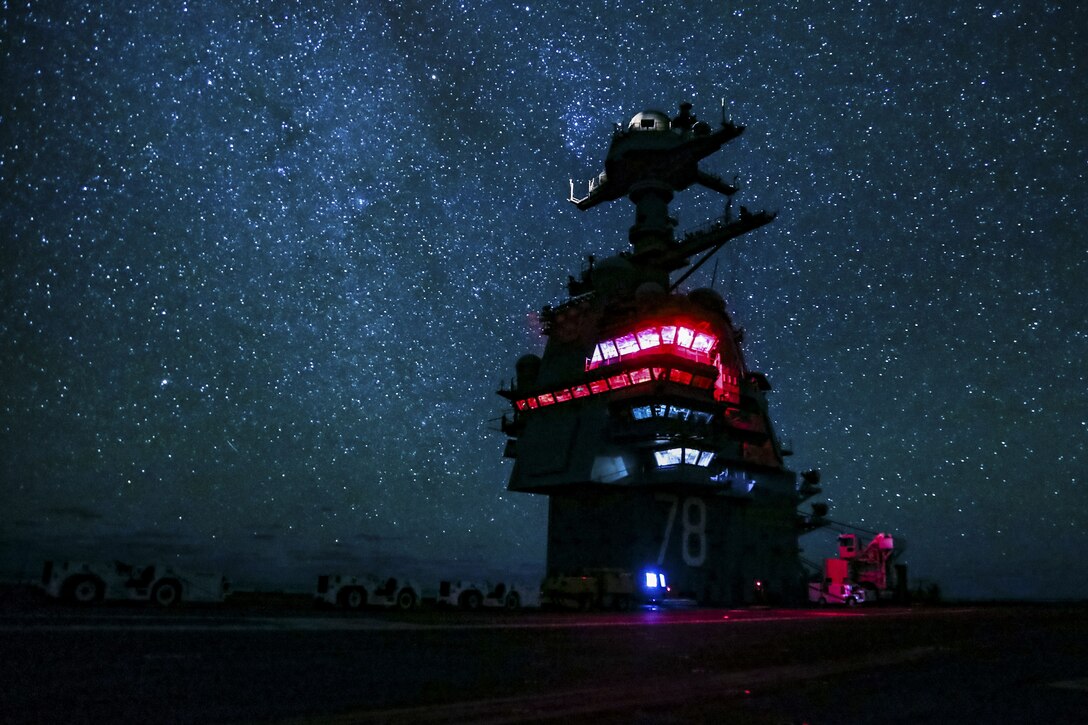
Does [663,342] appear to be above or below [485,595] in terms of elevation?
above

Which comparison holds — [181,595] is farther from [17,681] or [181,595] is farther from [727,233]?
[727,233]

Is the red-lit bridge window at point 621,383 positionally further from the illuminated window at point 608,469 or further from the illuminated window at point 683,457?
the illuminated window at point 608,469

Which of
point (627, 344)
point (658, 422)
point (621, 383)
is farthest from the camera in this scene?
point (621, 383)

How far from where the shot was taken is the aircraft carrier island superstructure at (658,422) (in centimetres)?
5719

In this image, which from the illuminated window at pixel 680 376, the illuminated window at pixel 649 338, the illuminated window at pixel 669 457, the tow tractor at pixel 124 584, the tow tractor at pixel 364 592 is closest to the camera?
the tow tractor at pixel 124 584

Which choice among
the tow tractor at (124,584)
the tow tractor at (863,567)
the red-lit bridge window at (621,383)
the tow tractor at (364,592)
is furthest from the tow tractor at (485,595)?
the tow tractor at (863,567)

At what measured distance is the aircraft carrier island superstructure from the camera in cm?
5719

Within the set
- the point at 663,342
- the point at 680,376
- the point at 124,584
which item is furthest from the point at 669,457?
the point at 124,584

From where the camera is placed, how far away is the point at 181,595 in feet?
107

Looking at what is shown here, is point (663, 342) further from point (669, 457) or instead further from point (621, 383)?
point (669, 457)

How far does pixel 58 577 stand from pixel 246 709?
26419mm

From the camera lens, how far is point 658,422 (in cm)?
5603

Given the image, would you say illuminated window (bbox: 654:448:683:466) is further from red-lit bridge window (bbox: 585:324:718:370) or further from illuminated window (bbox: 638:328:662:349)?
illuminated window (bbox: 638:328:662:349)

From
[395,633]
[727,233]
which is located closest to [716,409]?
[727,233]
